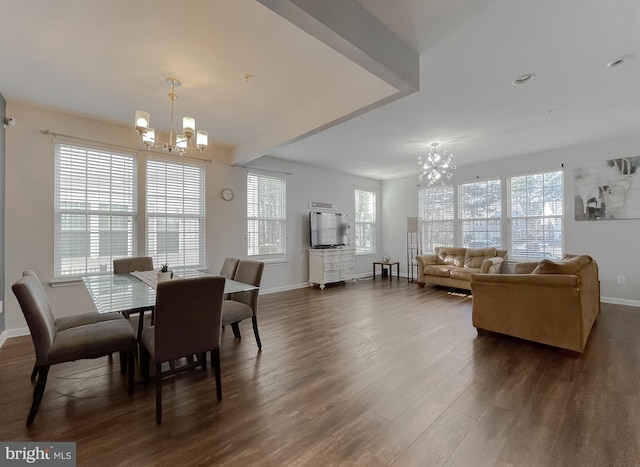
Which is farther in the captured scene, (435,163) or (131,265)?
(435,163)

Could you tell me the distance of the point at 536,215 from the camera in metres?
5.54

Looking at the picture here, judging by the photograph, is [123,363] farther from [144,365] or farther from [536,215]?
[536,215]

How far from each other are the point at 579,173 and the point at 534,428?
17.1 feet

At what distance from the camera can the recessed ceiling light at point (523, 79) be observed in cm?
275

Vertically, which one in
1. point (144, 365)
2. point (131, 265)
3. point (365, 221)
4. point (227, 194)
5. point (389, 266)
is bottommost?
point (144, 365)

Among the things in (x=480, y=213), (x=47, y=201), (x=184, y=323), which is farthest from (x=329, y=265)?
(x=47, y=201)

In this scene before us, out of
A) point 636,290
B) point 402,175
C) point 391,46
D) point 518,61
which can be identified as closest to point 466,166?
point 402,175

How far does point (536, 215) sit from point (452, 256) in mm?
1748

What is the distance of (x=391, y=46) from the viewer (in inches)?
83.0

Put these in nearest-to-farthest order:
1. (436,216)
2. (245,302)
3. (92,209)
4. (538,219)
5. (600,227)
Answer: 1. (245,302)
2. (92,209)
3. (600,227)
4. (538,219)
5. (436,216)

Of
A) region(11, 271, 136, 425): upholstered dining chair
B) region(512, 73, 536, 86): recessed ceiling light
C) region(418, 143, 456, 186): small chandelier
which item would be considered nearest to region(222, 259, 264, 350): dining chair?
region(11, 271, 136, 425): upholstered dining chair

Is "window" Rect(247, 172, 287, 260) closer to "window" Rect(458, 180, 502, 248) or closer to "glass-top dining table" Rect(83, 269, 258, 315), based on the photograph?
"glass-top dining table" Rect(83, 269, 258, 315)

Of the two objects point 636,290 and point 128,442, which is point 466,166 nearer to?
point 636,290

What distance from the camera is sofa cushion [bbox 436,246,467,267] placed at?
6154 millimetres
